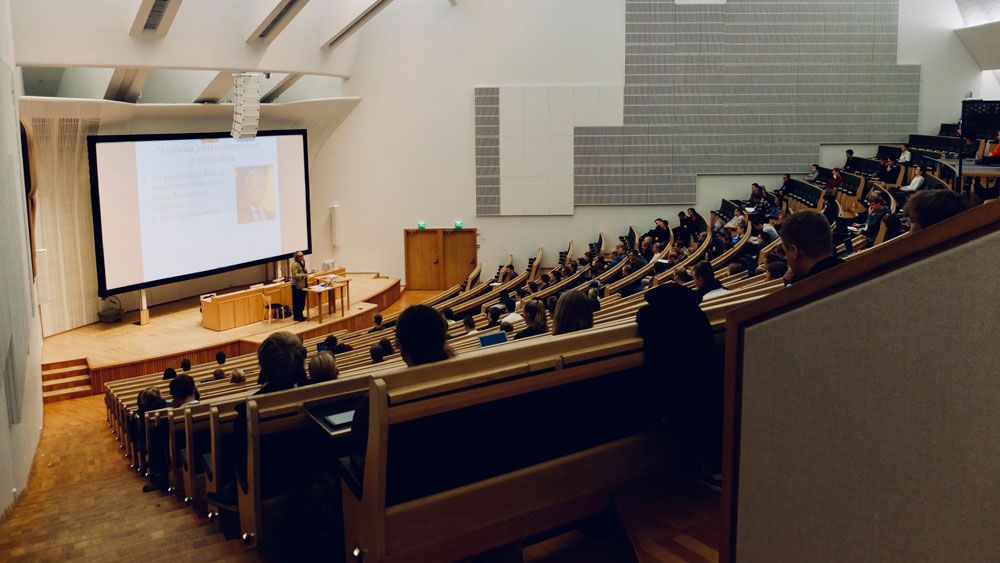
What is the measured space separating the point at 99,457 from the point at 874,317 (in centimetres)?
675

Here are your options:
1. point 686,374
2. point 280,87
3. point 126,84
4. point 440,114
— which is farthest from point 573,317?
point 440,114

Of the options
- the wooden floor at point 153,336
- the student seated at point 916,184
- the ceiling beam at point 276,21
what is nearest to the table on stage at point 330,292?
the wooden floor at point 153,336

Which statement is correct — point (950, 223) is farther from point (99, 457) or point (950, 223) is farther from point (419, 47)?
point (419, 47)

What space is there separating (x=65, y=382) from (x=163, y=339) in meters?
1.34

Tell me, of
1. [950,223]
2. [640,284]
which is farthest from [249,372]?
[950,223]

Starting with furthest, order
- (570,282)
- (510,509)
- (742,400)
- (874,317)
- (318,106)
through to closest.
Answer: (318,106), (570,282), (510,509), (742,400), (874,317)

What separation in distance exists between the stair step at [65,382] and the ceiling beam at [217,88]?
13.9ft

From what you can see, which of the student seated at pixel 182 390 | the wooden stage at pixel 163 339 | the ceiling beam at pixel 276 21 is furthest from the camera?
the ceiling beam at pixel 276 21

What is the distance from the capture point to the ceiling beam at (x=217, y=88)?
11104mm

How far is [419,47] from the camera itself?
A: 14016 mm

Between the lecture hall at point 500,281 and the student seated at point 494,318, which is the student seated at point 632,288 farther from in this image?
the student seated at point 494,318

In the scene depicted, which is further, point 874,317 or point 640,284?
point 640,284

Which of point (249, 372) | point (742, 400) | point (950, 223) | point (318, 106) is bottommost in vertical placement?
point (249, 372)

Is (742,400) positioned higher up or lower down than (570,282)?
higher up
